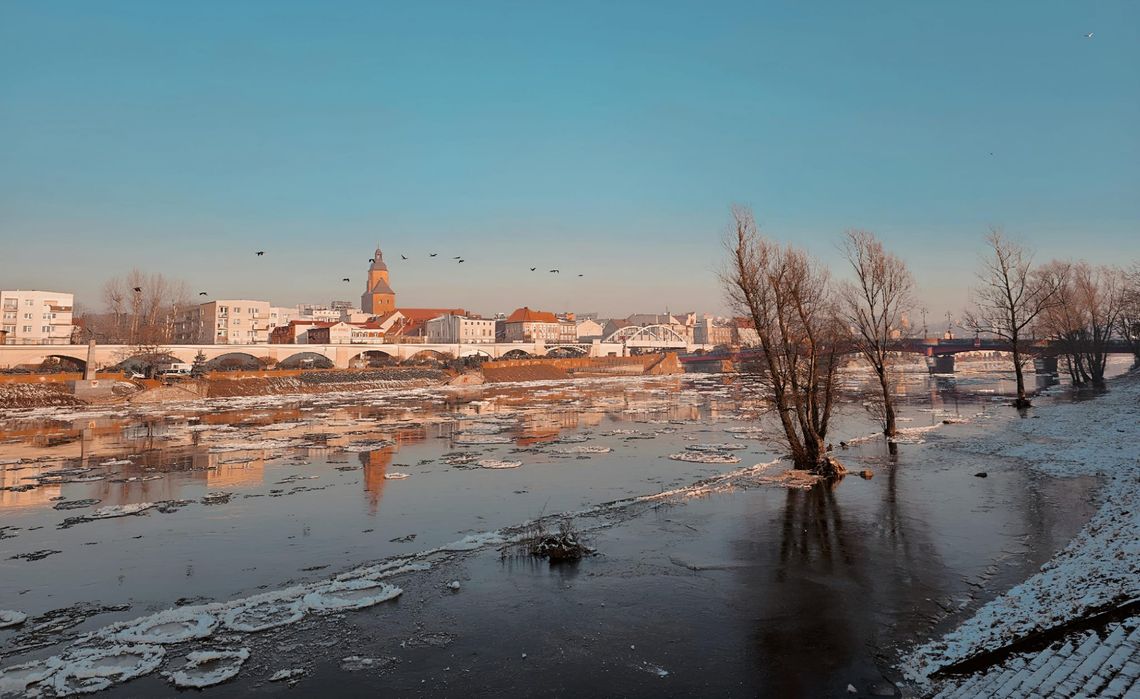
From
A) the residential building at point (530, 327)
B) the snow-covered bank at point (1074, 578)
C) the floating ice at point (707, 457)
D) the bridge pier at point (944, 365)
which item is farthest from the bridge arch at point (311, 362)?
the bridge pier at point (944, 365)

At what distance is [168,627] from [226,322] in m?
141

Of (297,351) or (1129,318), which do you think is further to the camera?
(297,351)

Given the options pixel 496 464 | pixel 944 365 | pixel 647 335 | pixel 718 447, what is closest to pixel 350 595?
pixel 496 464

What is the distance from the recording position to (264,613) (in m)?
11.0

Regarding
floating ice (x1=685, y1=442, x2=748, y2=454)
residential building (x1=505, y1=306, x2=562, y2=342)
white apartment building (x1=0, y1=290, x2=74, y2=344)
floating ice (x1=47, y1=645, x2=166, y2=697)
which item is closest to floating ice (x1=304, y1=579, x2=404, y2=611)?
floating ice (x1=47, y1=645, x2=166, y2=697)

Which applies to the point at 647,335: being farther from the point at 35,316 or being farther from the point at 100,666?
the point at 100,666

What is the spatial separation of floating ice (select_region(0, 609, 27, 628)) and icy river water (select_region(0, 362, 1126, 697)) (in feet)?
0.62

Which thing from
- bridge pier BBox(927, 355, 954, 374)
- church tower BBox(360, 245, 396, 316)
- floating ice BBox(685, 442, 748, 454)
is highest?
church tower BBox(360, 245, 396, 316)

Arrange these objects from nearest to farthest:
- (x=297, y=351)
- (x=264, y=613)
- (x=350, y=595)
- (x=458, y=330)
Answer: (x=264, y=613) < (x=350, y=595) < (x=297, y=351) < (x=458, y=330)

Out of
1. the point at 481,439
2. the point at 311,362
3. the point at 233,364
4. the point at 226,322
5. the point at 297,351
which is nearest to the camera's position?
the point at 481,439

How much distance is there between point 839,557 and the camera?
13953 mm

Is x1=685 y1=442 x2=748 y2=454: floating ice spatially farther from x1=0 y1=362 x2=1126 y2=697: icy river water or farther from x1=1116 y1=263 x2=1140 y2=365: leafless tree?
x1=1116 y1=263 x2=1140 y2=365: leafless tree

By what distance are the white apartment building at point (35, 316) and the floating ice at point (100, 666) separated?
401 ft

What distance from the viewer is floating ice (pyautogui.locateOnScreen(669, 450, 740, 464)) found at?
2713 cm
